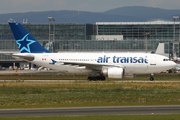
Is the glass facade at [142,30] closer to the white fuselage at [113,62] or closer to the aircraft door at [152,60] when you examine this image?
the white fuselage at [113,62]

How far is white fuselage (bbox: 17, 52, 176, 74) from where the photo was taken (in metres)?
72.0

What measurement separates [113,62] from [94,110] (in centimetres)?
3581

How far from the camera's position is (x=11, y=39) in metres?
168

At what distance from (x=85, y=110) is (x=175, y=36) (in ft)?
500

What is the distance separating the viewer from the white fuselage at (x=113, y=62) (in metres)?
72.0

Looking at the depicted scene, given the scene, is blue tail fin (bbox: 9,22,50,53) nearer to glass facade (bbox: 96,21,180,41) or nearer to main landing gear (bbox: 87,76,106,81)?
main landing gear (bbox: 87,76,106,81)

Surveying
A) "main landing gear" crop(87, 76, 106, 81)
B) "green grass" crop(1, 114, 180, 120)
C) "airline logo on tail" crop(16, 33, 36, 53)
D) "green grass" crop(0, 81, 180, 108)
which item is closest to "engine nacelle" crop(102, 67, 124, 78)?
"main landing gear" crop(87, 76, 106, 81)

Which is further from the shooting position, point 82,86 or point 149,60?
point 149,60

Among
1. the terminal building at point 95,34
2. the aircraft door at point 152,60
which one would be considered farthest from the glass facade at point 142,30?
the aircraft door at point 152,60

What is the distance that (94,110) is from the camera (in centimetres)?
3694

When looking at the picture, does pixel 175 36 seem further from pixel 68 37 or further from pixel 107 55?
pixel 107 55

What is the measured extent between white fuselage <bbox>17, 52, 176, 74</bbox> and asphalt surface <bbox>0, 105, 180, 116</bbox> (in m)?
33.0

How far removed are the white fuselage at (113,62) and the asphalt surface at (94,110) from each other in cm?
3302

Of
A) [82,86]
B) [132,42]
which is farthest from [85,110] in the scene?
[132,42]
